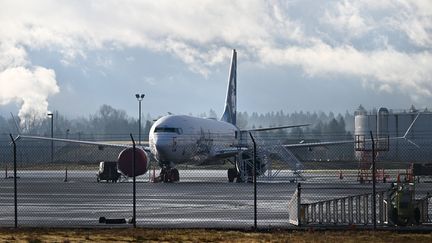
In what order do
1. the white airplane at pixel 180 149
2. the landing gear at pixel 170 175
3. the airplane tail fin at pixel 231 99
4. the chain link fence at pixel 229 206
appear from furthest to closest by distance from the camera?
the airplane tail fin at pixel 231 99, the white airplane at pixel 180 149, the landing gear at pixel 170 175, the chain link fence at pixel 229 206

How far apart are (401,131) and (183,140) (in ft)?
222

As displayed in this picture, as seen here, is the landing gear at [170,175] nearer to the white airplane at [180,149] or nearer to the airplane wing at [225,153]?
the white airplane at [180,149]

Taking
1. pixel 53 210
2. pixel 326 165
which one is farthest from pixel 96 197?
pixel 326 165

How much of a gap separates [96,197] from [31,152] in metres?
99.8

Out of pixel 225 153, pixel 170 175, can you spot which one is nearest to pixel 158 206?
pixel 170 175

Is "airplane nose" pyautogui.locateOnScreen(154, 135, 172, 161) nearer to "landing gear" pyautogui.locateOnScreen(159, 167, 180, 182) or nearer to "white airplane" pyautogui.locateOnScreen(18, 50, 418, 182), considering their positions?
"white airplane" pyautogui.locateOnScreen(18, 50, 418, 182)

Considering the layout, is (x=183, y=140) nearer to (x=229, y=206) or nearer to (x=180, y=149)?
(x=180, y=149)

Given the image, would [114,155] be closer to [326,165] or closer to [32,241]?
[326,165]

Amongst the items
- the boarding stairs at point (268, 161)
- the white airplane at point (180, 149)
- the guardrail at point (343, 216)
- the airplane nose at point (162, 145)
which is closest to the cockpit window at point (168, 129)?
the white airplane at point (180, 149)

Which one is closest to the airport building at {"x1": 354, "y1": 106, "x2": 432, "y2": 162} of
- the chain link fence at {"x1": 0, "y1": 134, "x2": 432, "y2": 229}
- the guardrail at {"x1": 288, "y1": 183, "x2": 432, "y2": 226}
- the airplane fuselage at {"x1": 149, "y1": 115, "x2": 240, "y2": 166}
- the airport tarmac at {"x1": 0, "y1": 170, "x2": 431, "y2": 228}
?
the airplane fuselage at {"x1": 149, "y1": 115, "x2": 240, "y2": 166}

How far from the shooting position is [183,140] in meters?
66.8

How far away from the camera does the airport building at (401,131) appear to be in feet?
376

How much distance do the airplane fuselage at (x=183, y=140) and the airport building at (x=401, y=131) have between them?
126ft

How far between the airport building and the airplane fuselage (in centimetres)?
3848
